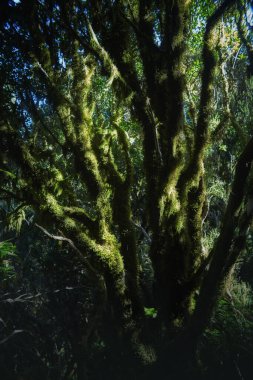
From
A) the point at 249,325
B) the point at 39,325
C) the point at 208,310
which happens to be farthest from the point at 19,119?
the point at 39,325

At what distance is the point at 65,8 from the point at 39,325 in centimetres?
922

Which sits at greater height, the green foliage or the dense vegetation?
the dense vegetation

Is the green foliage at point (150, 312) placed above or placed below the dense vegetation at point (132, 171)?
below

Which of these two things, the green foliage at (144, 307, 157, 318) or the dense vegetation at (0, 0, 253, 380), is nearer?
the dense vegetation at (0, 0, 253, 380)

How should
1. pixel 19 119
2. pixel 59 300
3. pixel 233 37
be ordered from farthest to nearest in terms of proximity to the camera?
pixel 59 300 → pixel 233 37 → pixel 19 119

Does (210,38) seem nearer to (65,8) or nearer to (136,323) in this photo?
(65,8)

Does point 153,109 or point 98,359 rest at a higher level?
point 153,109

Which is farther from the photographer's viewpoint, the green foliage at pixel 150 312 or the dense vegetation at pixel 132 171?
the green foliage at pixel 150 312

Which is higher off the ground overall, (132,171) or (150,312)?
(132,171)

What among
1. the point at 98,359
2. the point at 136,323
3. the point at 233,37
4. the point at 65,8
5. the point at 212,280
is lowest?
the point at 98,359

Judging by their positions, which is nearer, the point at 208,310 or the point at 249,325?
the point at 208,310

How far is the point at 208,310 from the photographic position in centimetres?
497

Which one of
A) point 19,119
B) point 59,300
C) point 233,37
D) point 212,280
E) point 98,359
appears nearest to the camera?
point 212,280

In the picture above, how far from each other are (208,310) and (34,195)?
103 inches
